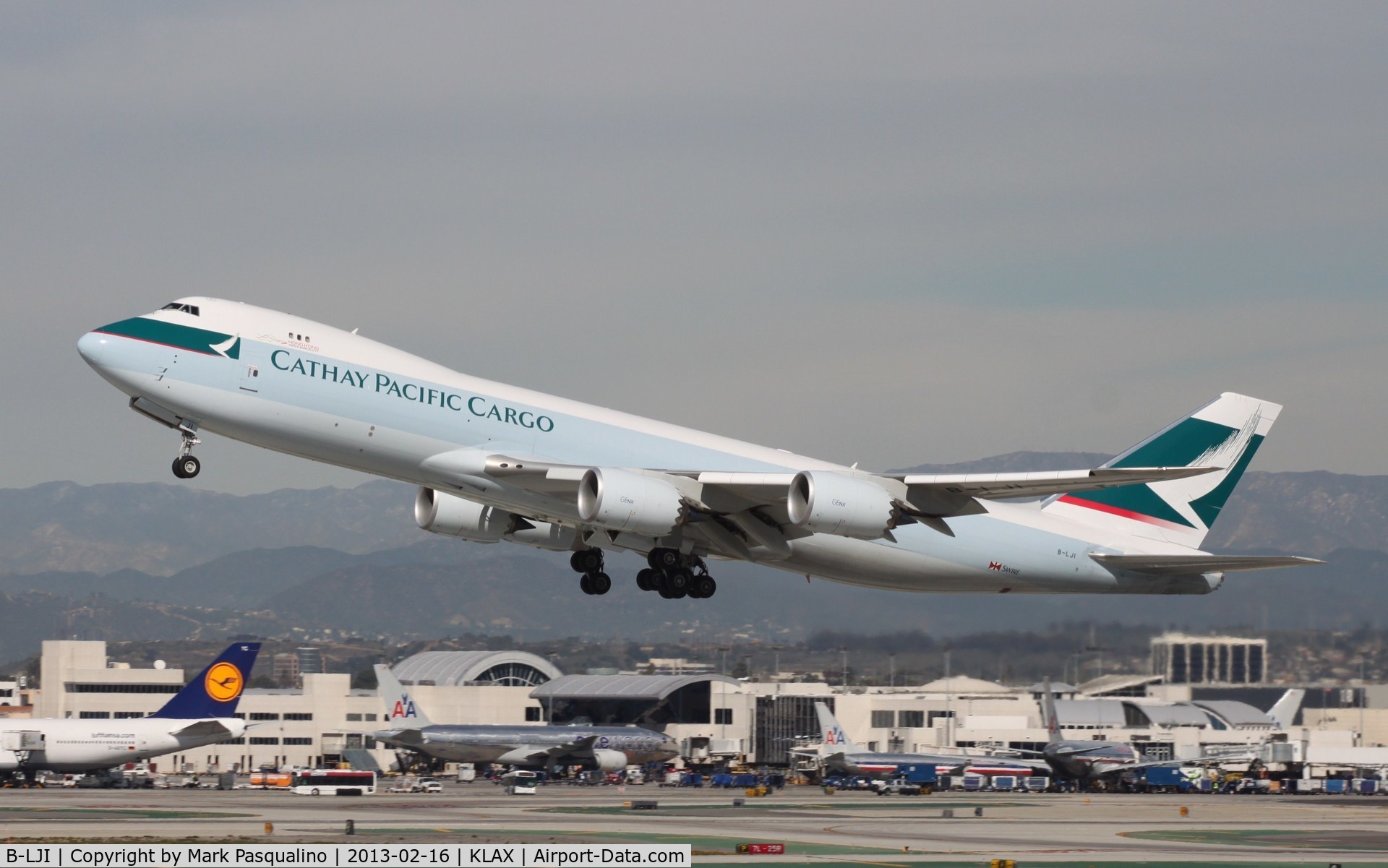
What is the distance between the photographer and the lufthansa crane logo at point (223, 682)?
70.9 m

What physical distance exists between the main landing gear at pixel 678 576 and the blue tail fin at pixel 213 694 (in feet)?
115

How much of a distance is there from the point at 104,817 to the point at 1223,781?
53.0 metres

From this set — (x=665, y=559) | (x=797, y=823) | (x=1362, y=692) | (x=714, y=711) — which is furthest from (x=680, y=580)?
(x=714, y=711)

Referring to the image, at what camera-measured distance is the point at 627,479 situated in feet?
123

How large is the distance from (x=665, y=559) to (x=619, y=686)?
2954 inches

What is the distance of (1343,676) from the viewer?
72500mm

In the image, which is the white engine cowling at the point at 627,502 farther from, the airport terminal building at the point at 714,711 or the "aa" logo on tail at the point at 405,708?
the "aa" logo on tail at the point at 405,708

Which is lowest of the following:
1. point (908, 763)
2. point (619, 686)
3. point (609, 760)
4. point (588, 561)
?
point (609, 760)

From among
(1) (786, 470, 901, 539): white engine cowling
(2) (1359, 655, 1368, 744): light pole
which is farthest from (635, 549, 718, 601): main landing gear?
(2) (1359, 655, 1368, 744): light pole

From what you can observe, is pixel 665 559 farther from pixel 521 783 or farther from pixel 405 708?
pixel 405 708

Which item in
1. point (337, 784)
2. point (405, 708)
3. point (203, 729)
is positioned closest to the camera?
point (337, 784)

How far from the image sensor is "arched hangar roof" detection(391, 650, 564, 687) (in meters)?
123

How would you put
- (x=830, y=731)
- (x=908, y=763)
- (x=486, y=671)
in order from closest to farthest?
(x=908, y=763), (x=830, y=731), (x=486, y=671)

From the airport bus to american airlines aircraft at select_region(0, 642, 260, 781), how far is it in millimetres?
5398
